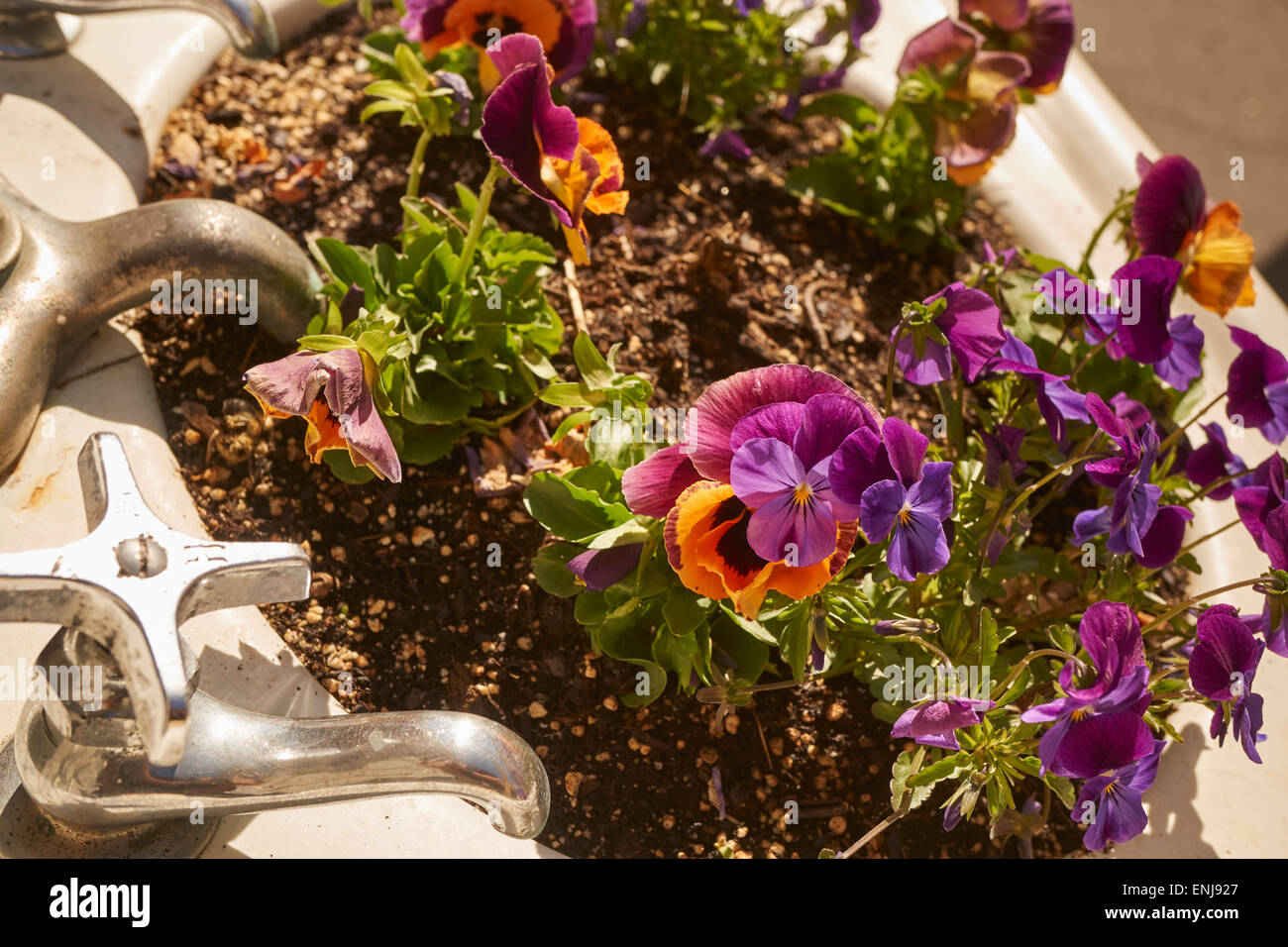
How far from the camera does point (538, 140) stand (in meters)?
0.61

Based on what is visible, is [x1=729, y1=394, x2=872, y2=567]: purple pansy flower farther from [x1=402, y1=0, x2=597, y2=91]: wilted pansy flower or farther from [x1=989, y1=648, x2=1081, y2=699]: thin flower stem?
[x1=402, y1=0, x2=597, y2=91]: wilted pansy flower

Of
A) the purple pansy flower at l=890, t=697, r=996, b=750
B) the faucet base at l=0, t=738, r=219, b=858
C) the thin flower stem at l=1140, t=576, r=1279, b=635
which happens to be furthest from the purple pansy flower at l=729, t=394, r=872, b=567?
the faucet base at l=0, t=738, r=219, b=858

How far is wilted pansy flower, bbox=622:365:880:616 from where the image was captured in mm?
509

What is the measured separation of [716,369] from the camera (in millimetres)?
811

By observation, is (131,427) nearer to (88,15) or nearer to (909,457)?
(88,15)

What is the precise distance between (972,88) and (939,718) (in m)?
0.49

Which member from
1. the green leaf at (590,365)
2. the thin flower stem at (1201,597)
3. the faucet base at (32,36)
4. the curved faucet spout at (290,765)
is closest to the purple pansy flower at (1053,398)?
the thin flower stem at (1201,597)

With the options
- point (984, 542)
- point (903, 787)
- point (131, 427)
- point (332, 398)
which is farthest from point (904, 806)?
point (131, 427)

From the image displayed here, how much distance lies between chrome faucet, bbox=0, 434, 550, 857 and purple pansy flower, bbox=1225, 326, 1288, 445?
489 millimetres

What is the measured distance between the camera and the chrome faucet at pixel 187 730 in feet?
1.51

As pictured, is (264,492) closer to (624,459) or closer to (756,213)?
(624,459)

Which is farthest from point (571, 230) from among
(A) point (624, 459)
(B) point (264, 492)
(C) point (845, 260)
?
(C) point (845, 260)

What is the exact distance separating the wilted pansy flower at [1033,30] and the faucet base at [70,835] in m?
0.76
